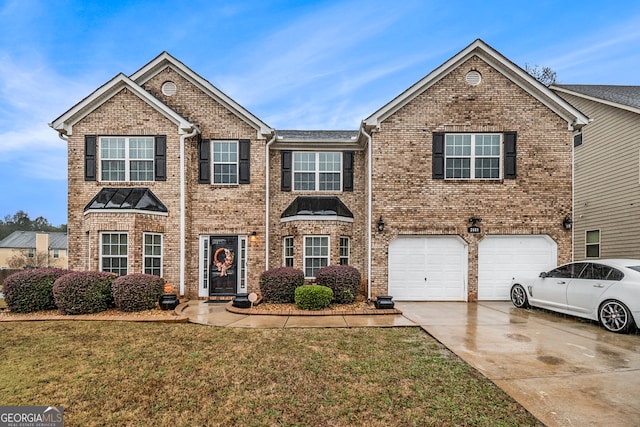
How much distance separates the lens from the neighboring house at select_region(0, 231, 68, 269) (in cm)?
4300

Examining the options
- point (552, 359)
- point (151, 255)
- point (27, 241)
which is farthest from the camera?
point (27, 241)

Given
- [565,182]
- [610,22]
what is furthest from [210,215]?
[610,22]

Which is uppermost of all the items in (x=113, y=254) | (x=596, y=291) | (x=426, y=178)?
(x=426, y=178)

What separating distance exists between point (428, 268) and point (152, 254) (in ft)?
30.5

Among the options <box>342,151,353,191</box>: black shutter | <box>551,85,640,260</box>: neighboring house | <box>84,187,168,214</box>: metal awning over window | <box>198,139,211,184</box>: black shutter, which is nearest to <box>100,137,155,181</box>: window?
<box>84,187,168,214</box>: metal awning over window

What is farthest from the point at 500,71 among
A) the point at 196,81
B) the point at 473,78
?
the point at 196,81

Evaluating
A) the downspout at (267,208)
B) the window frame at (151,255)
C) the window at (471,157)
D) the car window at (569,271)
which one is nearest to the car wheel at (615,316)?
the car window at (569,271)

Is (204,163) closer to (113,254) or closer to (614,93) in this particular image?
(113,254)

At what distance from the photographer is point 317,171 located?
13.1 metres

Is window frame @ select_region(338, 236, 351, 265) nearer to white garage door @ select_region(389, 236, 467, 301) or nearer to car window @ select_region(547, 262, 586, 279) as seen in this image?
white garage door @ select_region(389, 236, 467, 301)

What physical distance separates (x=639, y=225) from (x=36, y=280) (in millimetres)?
18901

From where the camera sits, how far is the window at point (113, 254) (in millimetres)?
10609

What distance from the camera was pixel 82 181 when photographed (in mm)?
11578

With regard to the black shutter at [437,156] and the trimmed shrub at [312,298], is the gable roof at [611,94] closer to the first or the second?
the black shutter at [437,156]
